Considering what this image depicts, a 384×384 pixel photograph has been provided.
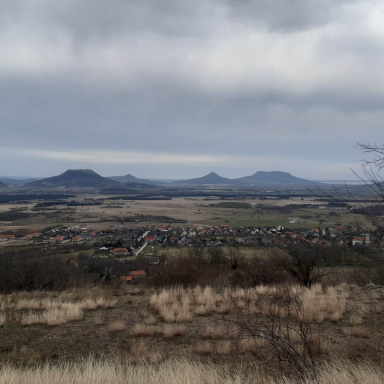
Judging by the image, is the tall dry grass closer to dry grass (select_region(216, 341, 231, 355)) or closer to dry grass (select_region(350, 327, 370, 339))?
dry grass (select_region(216, 341, 231, 355))

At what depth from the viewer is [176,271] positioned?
13.8 metres

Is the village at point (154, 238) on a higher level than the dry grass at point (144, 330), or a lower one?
lower

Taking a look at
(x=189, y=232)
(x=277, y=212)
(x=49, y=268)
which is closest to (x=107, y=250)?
(x=189, y=232)

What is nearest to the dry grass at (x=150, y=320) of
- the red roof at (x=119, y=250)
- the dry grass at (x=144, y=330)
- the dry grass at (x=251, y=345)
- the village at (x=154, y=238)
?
the dry grass at (x=144, y=330)

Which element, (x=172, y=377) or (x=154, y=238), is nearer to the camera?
(x=172, y=377)

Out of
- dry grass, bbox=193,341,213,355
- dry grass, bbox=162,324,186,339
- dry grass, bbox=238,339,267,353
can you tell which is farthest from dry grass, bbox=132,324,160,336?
dry grass, bbox=238,339,267,353

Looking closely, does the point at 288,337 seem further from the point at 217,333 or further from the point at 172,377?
the point at 217,333

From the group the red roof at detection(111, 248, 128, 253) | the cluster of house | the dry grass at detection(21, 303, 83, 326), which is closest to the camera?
the dry grass at detection(21, 303, 83, 326)

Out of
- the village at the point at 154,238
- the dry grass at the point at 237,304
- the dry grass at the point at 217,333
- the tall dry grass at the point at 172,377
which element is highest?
the tall dry grass at the point at 172,377

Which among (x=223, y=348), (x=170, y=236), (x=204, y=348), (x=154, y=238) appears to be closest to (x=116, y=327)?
(x=204, y=348)

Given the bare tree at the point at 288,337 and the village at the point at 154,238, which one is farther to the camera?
the village at the point at 154,238

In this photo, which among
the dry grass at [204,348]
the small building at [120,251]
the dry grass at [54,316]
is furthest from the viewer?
the small building at [120,251]

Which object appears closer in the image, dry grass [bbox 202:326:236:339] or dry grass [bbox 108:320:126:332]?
dry grass [bbox 202:326:236:339]

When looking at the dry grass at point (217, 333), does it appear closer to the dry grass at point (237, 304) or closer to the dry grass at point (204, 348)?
the dry grass at point (204, 348)
